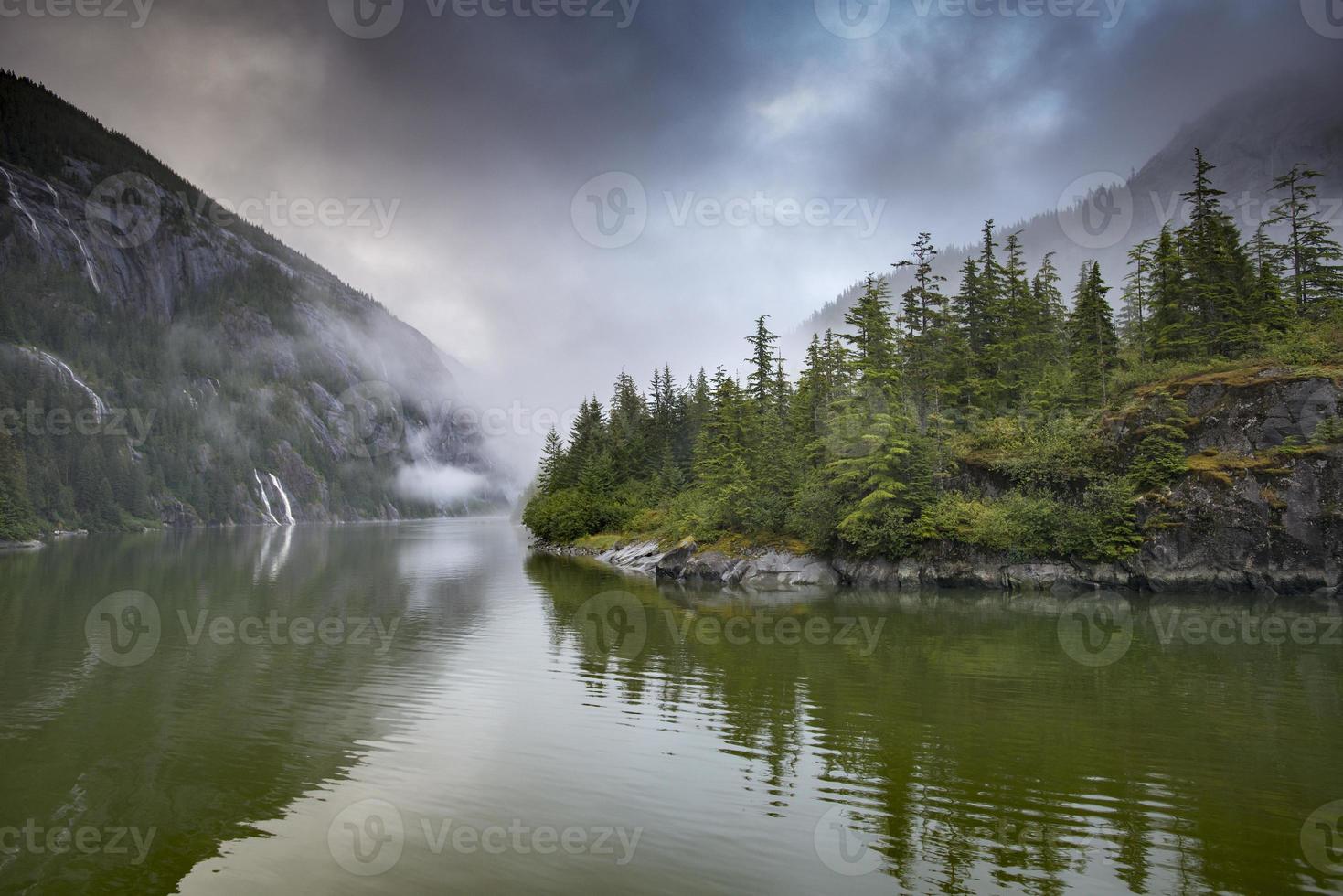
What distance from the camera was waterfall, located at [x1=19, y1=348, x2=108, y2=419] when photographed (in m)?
160

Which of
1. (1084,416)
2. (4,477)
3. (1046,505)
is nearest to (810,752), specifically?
(1046,505)

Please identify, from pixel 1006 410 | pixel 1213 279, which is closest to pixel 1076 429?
pixel 1006 410

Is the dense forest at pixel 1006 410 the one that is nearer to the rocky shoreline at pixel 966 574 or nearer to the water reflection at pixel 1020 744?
the rocky shoreline at pixel 966 574

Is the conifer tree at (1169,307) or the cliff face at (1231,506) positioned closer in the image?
the cliff face at (1231,506)

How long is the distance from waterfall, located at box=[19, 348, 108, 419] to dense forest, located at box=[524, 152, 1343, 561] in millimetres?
179545

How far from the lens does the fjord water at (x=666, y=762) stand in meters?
9.17

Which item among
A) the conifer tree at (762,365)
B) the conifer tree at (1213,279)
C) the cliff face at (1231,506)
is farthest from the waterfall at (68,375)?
the conifer tree at (1213,279)

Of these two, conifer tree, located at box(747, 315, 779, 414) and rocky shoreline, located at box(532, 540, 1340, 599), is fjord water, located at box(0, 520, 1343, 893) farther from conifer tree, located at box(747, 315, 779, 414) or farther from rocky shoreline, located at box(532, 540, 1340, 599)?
conifer tree, located at box(747, 315, 779, 414)

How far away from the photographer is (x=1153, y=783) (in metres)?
11.7

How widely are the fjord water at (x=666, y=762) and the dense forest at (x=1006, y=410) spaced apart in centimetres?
1536

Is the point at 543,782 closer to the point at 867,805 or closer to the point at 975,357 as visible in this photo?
the point at 867,805

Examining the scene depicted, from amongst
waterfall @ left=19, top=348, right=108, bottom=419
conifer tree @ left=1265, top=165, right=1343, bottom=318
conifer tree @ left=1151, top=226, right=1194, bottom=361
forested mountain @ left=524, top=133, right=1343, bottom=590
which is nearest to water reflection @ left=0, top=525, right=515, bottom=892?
forested mountain @ left=524, top=133, right=1343, bottom=590

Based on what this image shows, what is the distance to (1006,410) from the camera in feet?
171

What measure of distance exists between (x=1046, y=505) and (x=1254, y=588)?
10.6 metres
